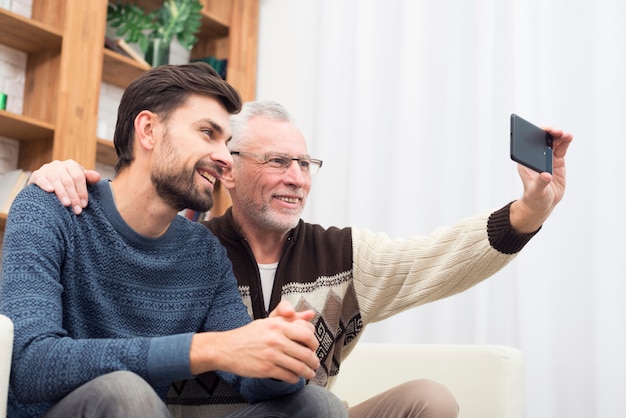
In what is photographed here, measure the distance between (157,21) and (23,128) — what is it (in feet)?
3.08

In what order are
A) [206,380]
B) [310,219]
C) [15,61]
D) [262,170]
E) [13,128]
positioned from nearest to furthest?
1. [206,380]
2. [262,170]
3. [13,128]
4. [15,61]
5. [310,219]

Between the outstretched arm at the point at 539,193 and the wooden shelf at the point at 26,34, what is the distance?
2.08 m

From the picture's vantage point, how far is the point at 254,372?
114cm

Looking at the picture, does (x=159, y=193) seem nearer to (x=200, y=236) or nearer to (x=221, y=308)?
(x=200, y=236)

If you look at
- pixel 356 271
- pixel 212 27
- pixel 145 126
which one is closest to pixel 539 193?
pixel 356 271

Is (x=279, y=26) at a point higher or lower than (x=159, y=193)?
higher

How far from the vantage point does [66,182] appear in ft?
4.50

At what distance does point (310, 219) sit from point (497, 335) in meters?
1.07

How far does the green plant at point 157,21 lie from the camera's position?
3.34m

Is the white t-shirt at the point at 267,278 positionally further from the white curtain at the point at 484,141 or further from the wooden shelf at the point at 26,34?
the wooden shelf at the point at 26,34

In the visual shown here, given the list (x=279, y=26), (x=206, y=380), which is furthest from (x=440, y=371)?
(x=279, y=26)

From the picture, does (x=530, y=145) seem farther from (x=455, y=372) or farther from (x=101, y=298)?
(x=101, y=298)

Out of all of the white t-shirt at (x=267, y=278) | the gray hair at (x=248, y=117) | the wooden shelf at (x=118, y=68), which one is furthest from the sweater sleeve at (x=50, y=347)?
the wooden shelf at (x=118, y=68)

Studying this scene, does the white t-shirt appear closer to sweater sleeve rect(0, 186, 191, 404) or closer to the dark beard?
the dark beard
